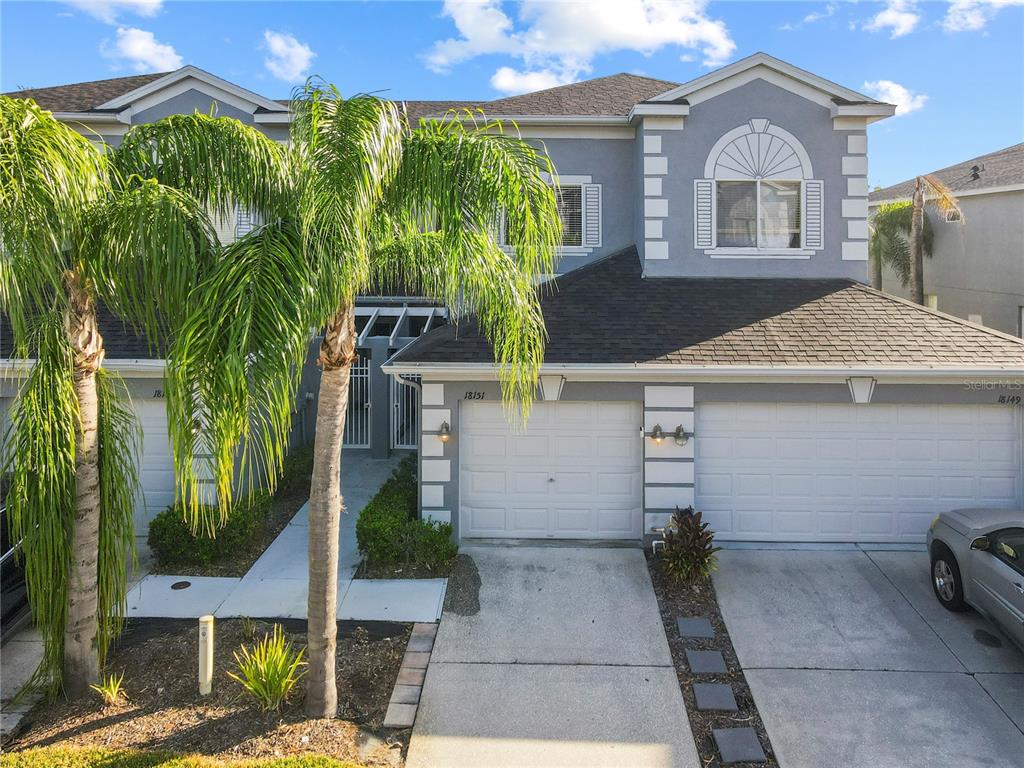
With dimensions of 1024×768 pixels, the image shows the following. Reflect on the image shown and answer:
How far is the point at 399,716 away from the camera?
250 inches

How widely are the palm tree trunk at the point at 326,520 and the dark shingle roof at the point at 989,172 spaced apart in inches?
757

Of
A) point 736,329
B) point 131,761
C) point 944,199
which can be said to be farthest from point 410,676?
point 944,199

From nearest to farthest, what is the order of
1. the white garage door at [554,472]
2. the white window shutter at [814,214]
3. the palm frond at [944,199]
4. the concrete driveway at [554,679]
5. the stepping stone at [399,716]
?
1. the concrete driveway at [554,679]
2. the stepping stone at [399,716]
3. the white garage door at [554,472]
4. the white window shutter at [814,214]
5. the palm frond at [944,199]

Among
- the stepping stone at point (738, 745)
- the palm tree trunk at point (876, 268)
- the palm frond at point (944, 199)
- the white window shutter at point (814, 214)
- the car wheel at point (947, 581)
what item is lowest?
the stepping stone at point (738, 745)

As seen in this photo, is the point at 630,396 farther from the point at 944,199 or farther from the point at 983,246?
the point at 983,246

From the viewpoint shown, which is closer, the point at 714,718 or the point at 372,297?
the point at 714,718

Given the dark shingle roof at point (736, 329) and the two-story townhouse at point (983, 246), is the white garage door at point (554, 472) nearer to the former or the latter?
the dark shingle roof at point (736, 329)

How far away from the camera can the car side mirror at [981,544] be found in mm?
7820

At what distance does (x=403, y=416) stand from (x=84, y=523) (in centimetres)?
974

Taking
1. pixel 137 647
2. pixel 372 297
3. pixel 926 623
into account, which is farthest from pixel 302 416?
pixel 926 623

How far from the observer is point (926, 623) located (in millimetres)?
8203

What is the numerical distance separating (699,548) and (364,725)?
4869 mm

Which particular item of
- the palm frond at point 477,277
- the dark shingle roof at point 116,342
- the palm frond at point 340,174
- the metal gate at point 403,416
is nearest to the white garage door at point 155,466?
the dark shingle roof at point 116,342

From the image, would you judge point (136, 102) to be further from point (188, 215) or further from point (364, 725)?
point (364, 725)
